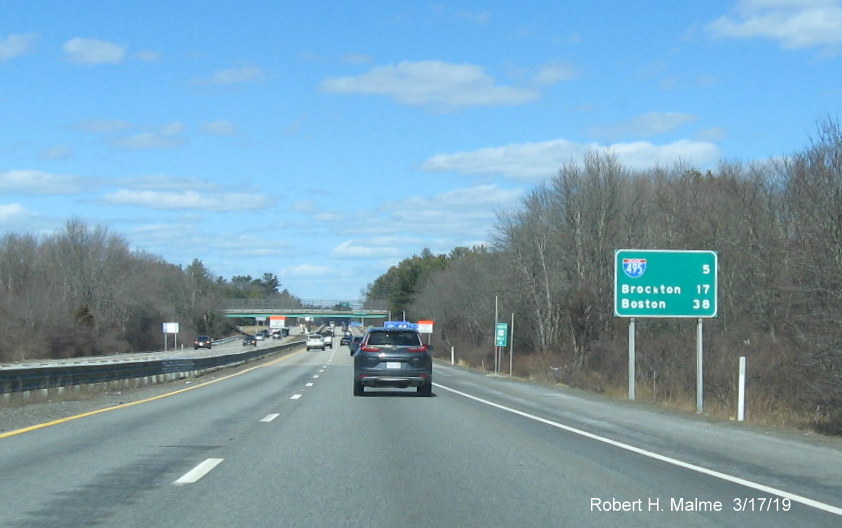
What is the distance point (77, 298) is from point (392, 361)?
90457 mm

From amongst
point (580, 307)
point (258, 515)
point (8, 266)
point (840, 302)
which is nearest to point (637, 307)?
point (840, 302)

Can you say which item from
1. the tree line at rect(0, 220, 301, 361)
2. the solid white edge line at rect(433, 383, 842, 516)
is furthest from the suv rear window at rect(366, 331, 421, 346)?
the tree line at rect(0, 220, 301, 361)

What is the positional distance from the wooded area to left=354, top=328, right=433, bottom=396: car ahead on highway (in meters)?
8.11

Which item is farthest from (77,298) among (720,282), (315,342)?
(720,282)

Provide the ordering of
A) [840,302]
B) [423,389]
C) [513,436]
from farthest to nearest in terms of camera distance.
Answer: [423,389]
[840,302]
[513,436]

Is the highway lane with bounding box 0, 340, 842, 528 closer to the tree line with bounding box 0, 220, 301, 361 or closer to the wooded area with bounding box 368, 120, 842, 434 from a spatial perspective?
the wooded area with bounding box 368, 120, 842, 434

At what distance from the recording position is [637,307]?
95.2 feet

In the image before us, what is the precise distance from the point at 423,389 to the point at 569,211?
38.0 meters

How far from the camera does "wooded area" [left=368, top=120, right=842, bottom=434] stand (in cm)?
2634

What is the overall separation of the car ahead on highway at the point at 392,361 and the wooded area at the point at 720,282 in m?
8.11

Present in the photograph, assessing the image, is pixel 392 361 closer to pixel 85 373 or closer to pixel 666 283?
pixel 666 283

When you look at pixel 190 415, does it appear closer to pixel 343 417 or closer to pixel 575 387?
pixel 343 417

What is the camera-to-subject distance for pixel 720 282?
50.2 m

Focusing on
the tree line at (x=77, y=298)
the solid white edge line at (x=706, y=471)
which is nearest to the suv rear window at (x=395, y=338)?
the solid white edge line at (x=706, y=471)
